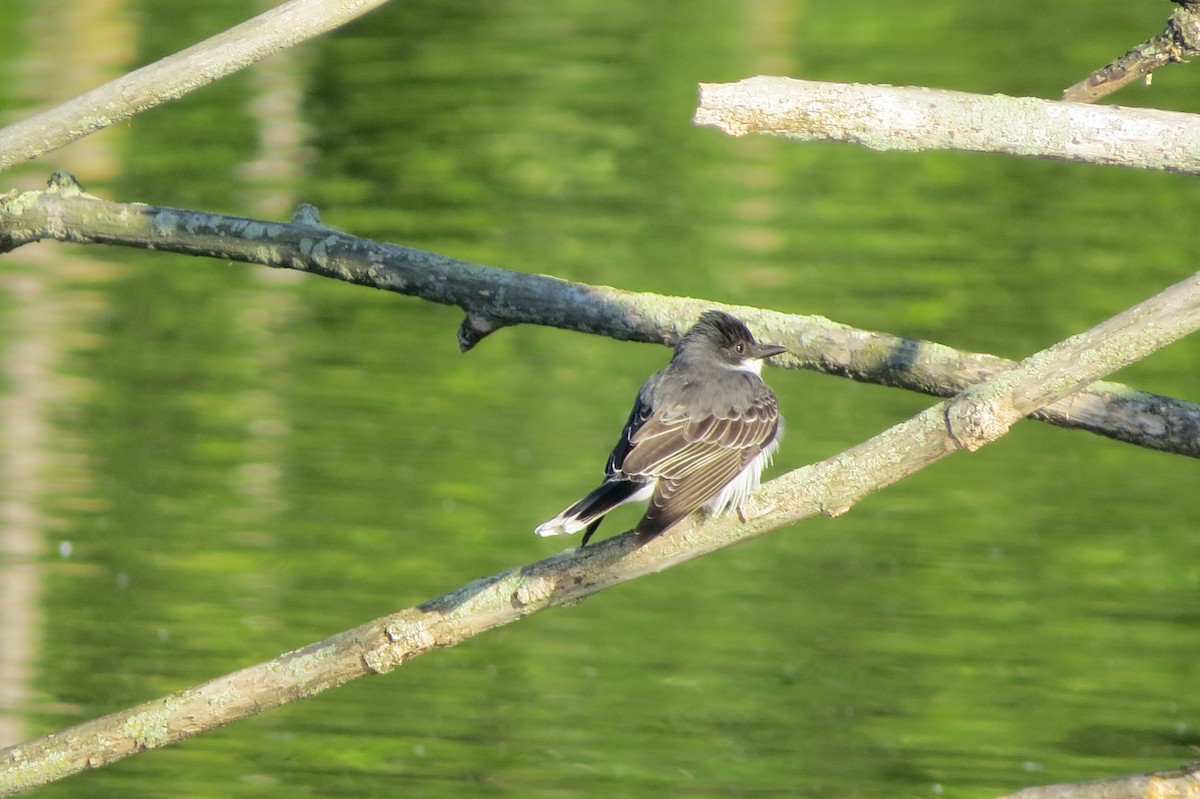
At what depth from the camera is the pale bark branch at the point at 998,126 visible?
4.27 m

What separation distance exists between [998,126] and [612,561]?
156cm

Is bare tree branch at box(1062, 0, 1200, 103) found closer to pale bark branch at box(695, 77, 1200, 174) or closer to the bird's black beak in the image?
pale bark branch at box(695, 77, 1200, 174)

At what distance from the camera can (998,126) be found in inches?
174

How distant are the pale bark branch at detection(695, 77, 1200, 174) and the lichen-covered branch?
1.29m

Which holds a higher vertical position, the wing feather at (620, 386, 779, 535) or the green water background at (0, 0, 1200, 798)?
the wing feather at (620, 386, 779, 535)

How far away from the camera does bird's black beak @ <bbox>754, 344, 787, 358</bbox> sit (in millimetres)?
6230

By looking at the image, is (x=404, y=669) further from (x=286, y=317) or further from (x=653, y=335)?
(x=286, y=317)

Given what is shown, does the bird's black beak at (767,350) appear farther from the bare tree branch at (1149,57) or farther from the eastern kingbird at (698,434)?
the bare tree branch at (1149,57)

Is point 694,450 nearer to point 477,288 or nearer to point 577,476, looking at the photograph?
point 477,288

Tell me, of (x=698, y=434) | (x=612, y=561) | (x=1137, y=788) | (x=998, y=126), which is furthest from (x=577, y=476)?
(x=998, y=126)

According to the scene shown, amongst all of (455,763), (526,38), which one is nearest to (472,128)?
(526,38)

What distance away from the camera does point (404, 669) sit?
8953 mm

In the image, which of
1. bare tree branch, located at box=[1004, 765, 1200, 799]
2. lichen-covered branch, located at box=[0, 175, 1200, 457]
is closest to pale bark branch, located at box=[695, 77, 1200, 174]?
lichen-covered branch, located at box=[0, 175, 1200, 457]

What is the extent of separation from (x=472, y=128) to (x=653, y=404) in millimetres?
15015
